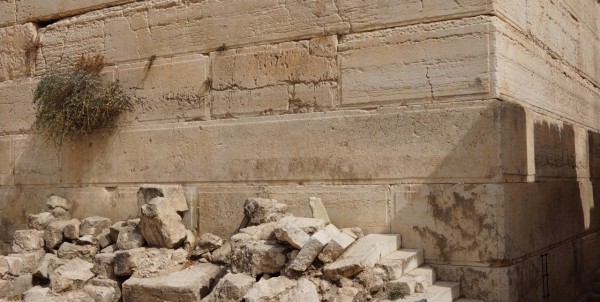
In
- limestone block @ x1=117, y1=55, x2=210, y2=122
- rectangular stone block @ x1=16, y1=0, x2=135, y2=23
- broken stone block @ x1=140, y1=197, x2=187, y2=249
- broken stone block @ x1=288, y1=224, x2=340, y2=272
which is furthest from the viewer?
rectangular stone block @ x1=16, y1=0, x2=135, y2=23

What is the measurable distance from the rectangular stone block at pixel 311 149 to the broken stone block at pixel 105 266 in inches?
45.7

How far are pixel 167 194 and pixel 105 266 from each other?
91 cm

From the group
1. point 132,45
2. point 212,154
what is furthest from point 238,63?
point 132,45

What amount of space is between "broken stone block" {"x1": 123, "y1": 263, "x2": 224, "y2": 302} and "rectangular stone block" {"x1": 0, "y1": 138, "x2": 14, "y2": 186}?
3.54 m

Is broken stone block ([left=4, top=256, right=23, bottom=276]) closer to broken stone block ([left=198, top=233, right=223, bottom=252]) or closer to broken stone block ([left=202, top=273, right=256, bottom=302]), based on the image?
broken stone block ([left=198, top=233, right=223, bottom=252])

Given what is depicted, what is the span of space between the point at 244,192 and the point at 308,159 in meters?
0.78

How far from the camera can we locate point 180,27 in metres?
7.00

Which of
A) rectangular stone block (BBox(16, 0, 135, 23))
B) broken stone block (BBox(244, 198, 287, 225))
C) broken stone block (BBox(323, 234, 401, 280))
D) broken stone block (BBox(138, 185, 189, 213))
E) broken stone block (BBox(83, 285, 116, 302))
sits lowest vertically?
broken stone block (BBox(83, 285, 116, 302))

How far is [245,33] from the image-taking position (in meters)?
6.56

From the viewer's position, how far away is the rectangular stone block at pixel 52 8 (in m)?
7.75

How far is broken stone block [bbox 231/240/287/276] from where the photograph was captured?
16.7 feet

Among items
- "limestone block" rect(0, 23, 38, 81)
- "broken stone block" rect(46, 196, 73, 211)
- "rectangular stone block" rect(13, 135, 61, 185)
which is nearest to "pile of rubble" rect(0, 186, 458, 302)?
"broken stone block" rect(46, 196, 73, 211)

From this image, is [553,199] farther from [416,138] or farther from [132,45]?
[132,45]

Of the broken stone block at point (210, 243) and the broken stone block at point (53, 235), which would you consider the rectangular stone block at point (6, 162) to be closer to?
the broken stone block at point (53, 235)
